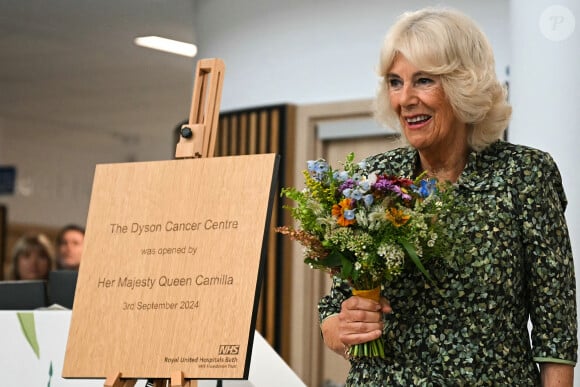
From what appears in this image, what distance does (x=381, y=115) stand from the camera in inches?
106

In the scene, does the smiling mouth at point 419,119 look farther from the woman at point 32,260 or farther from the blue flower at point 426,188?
the woman at point 32,260

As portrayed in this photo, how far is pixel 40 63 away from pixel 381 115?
810 cm

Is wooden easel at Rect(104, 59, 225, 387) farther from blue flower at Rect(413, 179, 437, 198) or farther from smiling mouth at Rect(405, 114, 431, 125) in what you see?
blue flower at Rect(413, 179, 437, 198)

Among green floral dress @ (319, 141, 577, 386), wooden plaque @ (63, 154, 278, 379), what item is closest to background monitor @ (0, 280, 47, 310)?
wooden plaque @ (63, 154, 278, 379)

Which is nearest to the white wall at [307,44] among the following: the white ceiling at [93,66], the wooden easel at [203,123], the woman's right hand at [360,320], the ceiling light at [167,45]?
the white ceiling at [93,66]

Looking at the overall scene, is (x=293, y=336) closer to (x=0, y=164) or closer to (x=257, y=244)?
(x=257, y=244)

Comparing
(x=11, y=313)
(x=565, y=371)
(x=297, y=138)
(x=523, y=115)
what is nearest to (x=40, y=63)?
(x=297, y=138)

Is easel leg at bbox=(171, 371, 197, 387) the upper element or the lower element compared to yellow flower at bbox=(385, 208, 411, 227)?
lower

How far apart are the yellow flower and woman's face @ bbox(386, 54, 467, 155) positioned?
28cm

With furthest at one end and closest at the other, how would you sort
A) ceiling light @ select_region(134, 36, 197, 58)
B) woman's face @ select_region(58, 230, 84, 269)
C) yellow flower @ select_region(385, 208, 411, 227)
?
1. ceiling light @ select_region(134, 36, 197, 58)
2. woman's face @ select_region(58, 230, 84, 269)
3. yellow flower @ select_region(385, 208, 411, 227)

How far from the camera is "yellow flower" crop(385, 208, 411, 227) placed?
7.45ft

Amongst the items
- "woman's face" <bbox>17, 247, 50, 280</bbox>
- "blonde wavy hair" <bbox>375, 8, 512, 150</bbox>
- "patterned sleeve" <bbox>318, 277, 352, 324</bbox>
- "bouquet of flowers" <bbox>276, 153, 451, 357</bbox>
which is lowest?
"patterned sleeve" <bbox>318, 277, 352, 324</bbox>

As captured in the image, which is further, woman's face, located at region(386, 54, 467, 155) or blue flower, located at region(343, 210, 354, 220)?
woman's face, located at region(386, 54, 467, 155)

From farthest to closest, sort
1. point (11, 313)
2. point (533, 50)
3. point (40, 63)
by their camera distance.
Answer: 1. point (40, 63)
2. point (11, 313)
3. point (533, 50)
